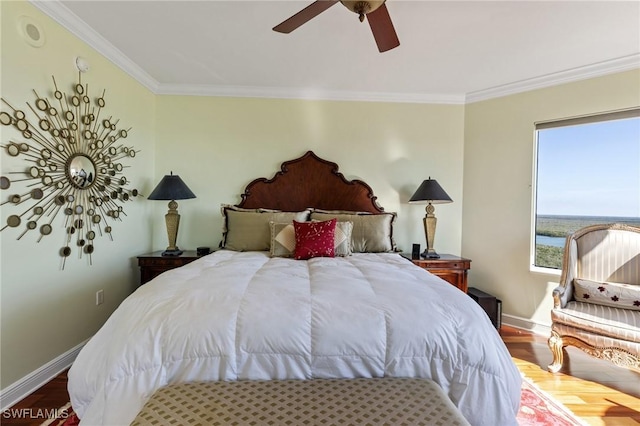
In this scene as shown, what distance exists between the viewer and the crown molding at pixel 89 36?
6.38 feet

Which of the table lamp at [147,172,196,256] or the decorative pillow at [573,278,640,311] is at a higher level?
the table lamp at [147,172,196,256]

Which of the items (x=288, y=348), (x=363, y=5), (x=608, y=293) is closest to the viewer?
(x=288, y=348)

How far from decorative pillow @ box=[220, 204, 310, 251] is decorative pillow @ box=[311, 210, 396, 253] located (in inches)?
14.4

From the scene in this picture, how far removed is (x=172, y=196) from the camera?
2.81 m

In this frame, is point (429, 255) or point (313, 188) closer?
point (429, 255)

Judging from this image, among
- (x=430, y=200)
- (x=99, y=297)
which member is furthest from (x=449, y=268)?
(x=99, y=297)

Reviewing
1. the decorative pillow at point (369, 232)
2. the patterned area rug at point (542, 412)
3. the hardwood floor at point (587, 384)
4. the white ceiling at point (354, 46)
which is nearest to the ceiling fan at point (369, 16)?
the white ceiling at point (354, 46)

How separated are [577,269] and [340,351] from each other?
2.43 metres

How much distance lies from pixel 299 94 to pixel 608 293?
3.30m

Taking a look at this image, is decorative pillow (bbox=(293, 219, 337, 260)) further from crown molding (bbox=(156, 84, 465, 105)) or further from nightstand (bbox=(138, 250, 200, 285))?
crown molding (bbox=(156, 84, 465, 105))

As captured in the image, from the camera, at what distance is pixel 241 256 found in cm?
242

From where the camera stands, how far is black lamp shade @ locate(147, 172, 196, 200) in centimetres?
281

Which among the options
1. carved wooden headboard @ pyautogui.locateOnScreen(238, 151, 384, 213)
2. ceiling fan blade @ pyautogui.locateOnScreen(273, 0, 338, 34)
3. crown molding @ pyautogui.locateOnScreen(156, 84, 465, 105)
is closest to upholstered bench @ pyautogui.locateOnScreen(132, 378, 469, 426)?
ceiling fan blade @ pyautogui.locateOnScreen(273, 0, 338, 34)

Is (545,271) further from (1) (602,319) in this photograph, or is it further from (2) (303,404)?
(2) (303,404)
